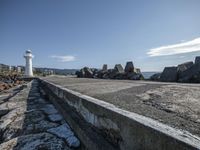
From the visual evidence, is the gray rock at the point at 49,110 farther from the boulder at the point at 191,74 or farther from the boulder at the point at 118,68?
the boulder at the point at 118,68

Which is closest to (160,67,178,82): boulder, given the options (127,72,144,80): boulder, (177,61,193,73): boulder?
(177,61,193,73): boulder

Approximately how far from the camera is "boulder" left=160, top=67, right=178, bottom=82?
6874 millimetres

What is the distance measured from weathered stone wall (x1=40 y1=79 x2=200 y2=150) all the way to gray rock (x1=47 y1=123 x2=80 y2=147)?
159mm

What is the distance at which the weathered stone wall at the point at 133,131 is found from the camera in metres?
0.97

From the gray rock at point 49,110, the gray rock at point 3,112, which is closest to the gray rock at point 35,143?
the gray rock at point 49,110

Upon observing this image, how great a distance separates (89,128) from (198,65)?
5.61 m

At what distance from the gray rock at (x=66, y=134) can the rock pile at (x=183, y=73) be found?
5081mm

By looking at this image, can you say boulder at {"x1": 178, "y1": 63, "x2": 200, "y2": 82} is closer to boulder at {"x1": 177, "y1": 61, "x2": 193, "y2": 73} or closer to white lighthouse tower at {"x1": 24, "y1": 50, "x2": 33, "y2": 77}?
boulder at {"x1": 177, "y1": 61, "x2": 193, "y2": 73}

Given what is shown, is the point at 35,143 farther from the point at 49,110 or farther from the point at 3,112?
the point at 3,112

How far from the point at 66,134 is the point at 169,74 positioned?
5866mm

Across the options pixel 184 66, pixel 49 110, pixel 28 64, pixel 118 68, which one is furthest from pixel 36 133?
pixel 28 64

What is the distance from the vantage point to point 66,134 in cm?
252

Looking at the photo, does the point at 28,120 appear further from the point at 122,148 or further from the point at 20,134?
the point at 122,148

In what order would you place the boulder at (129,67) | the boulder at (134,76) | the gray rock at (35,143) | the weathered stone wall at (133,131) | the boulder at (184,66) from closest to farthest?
the weathered stone wall at (133,131) → the gray rock at (35,143) → the boulder at (184,66) → the boulder at (134,76) → the boulder at (129,67)
